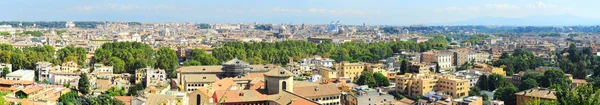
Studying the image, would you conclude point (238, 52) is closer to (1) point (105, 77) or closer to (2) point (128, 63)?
(2) point (128, 63)

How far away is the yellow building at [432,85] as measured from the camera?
2084 centimetres

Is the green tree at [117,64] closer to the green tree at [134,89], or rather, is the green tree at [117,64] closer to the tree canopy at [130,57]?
the tree canopy at [130,57]

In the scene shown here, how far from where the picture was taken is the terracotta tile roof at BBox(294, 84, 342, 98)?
1572cm

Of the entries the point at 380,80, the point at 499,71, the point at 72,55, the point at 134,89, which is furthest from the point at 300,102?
the point at 72,55

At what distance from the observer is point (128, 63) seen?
27500 millimetres

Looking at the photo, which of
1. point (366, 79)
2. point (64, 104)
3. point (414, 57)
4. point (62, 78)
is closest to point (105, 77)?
point (62, 78)

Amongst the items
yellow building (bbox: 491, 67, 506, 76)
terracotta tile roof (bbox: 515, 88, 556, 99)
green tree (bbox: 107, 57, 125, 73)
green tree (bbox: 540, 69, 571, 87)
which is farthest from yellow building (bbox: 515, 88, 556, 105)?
green tree (bbox: 107, 57, 125, 73)

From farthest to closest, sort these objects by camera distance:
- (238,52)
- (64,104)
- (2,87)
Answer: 1. (238,52)
2. (2,87)
3. (64,104)

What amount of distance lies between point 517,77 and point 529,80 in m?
2.80

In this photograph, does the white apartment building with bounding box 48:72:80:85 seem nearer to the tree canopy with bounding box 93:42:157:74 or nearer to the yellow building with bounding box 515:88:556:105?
the tree canopy with bounding box 93:42:157:74

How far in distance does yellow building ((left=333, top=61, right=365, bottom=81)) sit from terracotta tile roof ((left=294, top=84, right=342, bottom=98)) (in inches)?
365

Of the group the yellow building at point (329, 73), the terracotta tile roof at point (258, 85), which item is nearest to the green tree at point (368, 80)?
the yellow building at point (329, 73)

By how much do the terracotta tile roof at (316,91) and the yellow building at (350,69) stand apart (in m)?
9.27

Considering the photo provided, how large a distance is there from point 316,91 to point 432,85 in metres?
6.61
